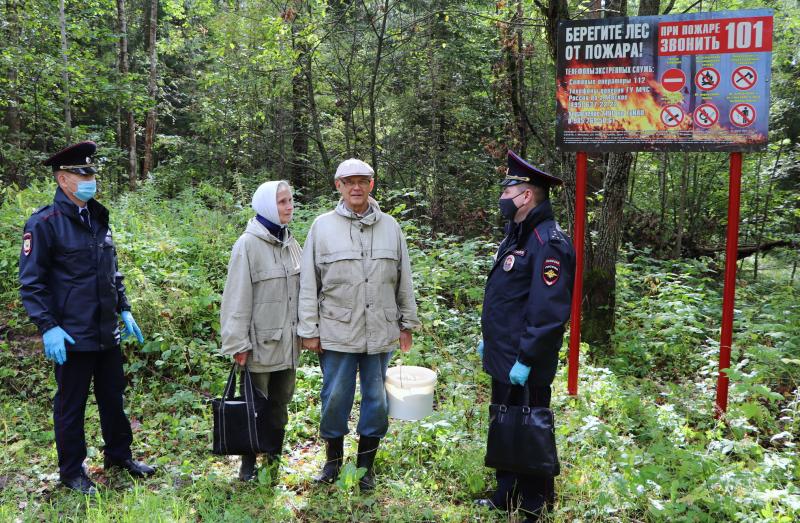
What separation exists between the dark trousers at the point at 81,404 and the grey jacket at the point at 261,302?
42.2 inches

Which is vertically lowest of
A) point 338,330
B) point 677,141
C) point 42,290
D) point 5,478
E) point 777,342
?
point 5,478

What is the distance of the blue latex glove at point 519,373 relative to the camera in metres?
3.26

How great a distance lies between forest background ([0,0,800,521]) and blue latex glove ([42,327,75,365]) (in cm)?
98

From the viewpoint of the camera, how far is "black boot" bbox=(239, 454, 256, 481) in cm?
404

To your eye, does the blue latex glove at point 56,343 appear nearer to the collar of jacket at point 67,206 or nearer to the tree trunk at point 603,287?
the collar of jacket at point 67,206

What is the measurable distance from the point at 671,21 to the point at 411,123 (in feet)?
26.0

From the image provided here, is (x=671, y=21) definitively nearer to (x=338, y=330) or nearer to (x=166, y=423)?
(x=338, y=330)

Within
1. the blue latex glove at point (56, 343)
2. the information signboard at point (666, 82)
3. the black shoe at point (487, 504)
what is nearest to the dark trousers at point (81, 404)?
the blue latex glove at point (56, 343)

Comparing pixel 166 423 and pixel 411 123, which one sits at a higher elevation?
pixel 411 123

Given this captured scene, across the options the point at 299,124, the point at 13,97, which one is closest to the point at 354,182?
the point at 299,124

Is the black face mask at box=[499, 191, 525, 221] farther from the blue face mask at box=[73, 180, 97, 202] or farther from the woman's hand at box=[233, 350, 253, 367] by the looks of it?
the blue face mask at box=[73, 180, 97, 202]

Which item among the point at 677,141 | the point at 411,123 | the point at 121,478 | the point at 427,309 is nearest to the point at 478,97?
the point at 411,123

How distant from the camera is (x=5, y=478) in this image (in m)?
4.20

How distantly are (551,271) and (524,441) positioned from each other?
3.24 ft
